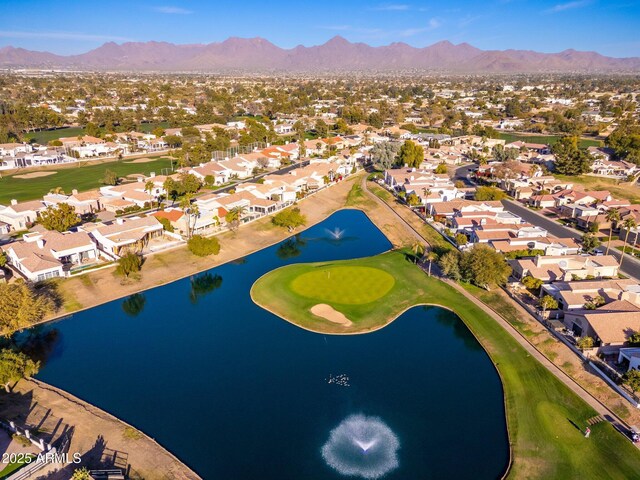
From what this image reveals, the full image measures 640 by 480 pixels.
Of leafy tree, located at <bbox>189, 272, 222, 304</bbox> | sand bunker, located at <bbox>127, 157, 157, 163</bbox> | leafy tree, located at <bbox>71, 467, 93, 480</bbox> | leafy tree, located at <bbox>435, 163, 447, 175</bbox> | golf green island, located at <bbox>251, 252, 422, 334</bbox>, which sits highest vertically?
leafy tree, located at <bbox>71, 467, 93, 480</bbox>

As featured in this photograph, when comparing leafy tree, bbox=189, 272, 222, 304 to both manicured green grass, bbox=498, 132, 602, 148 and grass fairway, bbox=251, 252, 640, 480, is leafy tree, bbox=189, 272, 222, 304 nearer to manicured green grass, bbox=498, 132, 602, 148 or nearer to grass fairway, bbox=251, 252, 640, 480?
grass fairway, bbox=251, 252, 640, 480

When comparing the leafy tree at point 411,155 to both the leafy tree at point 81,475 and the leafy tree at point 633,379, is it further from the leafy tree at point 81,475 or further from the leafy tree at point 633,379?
the leafy tree at point 81,475

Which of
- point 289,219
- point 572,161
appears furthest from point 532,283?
point 572,161

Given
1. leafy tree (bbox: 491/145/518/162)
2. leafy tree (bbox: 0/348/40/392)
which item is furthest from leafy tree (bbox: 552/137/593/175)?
leafy tree (bbox: 0/348/40/392)

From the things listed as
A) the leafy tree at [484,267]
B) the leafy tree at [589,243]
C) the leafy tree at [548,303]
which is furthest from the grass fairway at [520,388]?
the leafy tree at [589,243]

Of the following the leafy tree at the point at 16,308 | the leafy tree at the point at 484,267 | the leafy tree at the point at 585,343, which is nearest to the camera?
the leafy tree at the point at 585,343

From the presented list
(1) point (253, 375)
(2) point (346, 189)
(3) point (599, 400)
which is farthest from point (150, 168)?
(3) point (599, 400)

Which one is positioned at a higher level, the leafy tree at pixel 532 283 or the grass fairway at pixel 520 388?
the leafy tree at pixel 532 283
